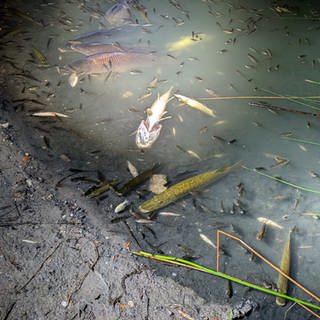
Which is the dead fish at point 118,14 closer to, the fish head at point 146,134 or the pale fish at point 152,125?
the pale fish at point 152,125

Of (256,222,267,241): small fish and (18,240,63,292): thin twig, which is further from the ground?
(256,222,267,241): small fish

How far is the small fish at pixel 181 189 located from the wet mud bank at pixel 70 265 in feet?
0.70

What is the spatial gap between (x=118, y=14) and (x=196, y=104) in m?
1.77

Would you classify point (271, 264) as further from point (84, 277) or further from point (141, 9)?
point (141, 9)

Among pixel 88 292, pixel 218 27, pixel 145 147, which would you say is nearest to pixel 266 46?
pixel 218 27

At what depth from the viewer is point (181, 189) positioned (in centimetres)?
247

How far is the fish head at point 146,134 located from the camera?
2807mm

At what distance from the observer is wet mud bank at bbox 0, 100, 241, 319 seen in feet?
6.22

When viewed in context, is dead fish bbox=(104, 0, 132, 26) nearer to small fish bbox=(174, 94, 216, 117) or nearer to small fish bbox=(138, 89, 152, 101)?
small fish bbox=(138, 89, 152, 101)

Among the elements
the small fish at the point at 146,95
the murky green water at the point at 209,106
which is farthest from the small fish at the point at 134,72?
the small fish at the point at 146,95

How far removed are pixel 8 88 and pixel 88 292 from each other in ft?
6.87

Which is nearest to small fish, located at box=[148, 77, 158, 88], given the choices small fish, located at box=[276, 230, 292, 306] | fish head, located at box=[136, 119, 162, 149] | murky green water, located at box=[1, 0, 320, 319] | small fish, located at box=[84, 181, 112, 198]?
murky green water, located at box=[1, 0, 320, 319]

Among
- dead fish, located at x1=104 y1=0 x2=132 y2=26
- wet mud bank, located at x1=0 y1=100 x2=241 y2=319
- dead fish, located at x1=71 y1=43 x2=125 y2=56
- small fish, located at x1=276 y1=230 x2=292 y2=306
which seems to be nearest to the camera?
wet mud bank, located at x1=0 y1=100 x2=241 y2=319

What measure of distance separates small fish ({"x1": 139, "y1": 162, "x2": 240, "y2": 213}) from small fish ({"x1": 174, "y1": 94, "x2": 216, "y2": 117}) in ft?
2.21
